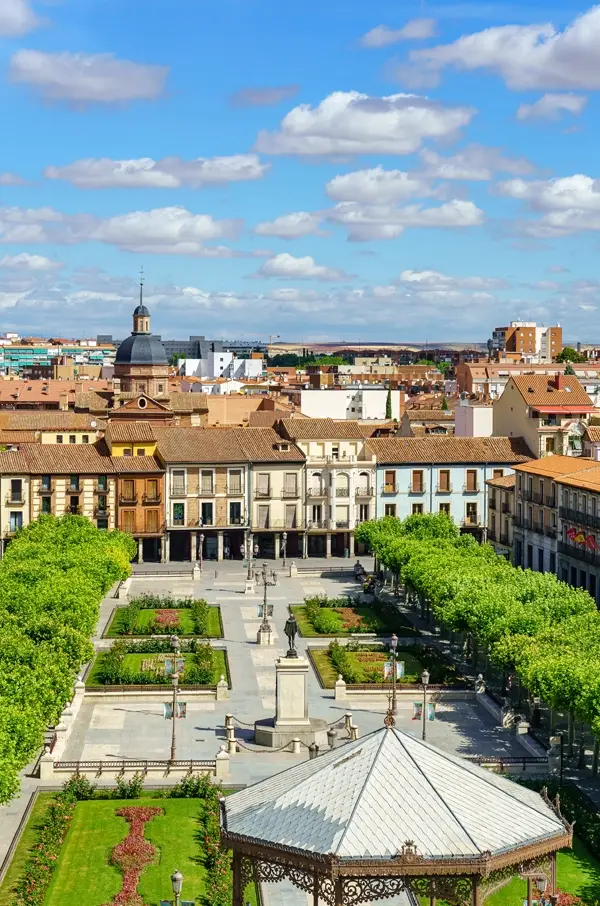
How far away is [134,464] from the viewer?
332 feet

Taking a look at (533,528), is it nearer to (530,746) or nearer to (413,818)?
(530,746)

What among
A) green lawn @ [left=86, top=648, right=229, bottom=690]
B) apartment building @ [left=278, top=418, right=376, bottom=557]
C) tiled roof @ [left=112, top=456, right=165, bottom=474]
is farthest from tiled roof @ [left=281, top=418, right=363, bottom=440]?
green lawn @ [left=86, top=648, right=229, bottom=690]

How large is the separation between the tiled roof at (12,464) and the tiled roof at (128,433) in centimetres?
741

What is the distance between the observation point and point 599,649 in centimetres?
4959

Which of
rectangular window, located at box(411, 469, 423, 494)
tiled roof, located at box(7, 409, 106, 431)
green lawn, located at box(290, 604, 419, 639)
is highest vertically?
tiled roof, located at box(7, 409, 106, 431)

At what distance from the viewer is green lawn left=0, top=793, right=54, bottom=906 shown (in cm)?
3547

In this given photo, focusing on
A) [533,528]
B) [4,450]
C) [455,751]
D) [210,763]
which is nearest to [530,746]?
[455,751]

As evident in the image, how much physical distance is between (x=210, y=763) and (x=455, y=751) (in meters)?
9.15

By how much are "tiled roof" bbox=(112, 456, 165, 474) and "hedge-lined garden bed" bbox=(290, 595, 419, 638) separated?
22.0 m

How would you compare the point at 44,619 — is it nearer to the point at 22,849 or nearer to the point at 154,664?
the point at 154,664

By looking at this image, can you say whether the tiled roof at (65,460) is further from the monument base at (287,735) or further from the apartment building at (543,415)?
the monument base at (287,735)

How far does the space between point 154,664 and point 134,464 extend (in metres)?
39.3

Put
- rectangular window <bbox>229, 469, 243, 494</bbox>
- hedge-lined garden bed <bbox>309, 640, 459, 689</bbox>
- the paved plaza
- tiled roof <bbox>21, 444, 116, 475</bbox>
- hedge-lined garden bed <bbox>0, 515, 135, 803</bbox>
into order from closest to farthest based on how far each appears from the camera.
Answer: hedge-lined garden bed <bbox>0, 515, 135, 803</bbox>
the paved plaza
hedge-lined garden bed <bbox>309, 640, 459, 689</bbox>
tiled roof <bbox>21, 444, 116, 475</bbox>
rectangular window <bbox>229, 469, 243, 494</bbox>

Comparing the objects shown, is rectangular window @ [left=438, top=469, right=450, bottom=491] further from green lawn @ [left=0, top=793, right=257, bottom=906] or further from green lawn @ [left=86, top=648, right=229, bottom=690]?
green lawn @ [left=0, top=793, right=257, bottom=906]
